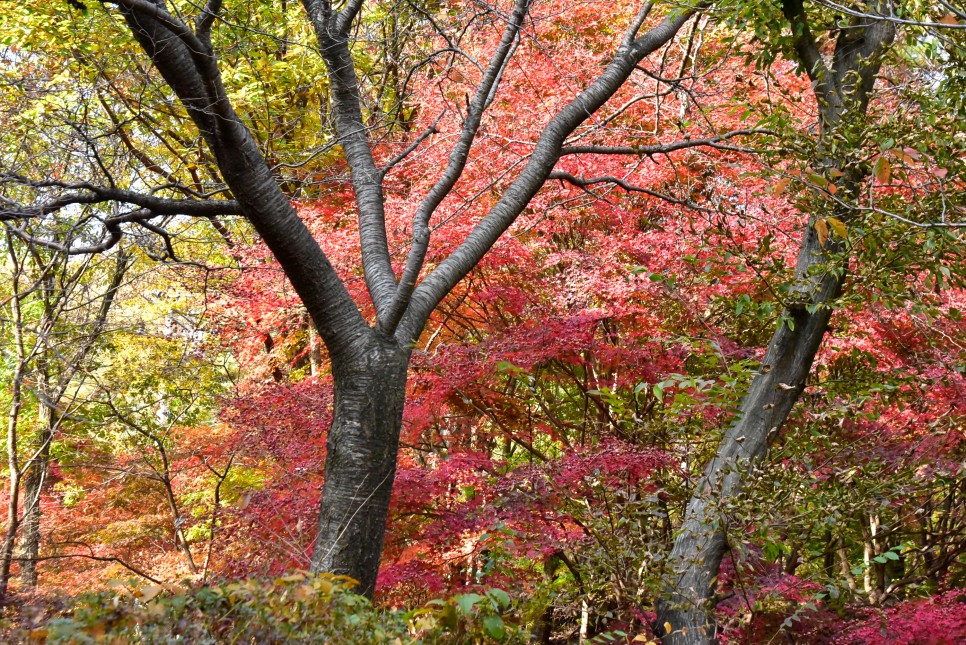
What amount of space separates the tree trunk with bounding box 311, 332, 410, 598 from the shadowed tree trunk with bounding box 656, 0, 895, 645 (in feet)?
4.89

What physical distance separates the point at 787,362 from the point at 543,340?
1889mm

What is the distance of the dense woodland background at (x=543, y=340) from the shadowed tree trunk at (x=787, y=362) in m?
0.08

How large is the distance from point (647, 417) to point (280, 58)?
5715 mm

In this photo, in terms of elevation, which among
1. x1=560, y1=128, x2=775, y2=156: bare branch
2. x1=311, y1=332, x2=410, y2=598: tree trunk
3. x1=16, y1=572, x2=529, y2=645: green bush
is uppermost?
x1=560, y1=128, x2=775, y2=156: bare branch

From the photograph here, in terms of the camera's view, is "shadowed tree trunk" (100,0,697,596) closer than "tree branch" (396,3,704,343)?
Yes

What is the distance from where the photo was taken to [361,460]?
3748 mm

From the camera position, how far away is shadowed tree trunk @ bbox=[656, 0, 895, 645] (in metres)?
3.63


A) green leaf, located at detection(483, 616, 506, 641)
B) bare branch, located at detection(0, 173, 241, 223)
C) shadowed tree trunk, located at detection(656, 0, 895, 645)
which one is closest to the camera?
green leaf, located at detection(483, 616, 506, 641)

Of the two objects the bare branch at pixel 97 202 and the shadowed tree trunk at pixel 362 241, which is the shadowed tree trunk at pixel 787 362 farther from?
the bare branch at pixel 97 202

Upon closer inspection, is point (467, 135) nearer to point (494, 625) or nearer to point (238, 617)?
point (494, 625)

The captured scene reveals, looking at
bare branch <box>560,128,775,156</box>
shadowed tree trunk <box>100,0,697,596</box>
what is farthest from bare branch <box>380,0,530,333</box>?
bare branch <box>560,128,775,156</box>

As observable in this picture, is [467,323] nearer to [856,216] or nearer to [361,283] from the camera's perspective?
[361,283]

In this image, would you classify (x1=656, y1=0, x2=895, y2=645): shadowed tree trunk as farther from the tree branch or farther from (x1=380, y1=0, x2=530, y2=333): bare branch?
(x1=380, y1=0, x2=530, y2=333): bare branch

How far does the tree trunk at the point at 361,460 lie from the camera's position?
3650 millimetres
